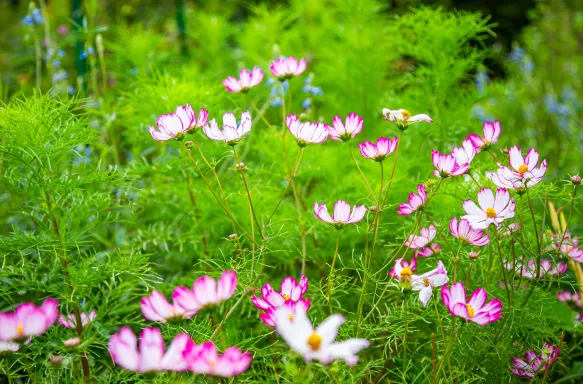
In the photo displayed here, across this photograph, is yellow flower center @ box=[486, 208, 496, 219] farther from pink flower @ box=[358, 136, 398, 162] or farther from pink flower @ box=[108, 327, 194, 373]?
pink flower @ box=[108, 327, 194, 373]

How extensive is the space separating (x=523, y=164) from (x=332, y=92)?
1187 millimetres

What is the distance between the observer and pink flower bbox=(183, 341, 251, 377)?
541mm

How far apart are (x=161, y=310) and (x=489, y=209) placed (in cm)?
50

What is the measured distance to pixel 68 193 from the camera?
956 mm

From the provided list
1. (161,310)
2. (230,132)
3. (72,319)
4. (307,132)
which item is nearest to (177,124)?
(230,132)

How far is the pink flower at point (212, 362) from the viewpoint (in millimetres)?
541

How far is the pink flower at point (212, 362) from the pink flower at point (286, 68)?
0.58 metres

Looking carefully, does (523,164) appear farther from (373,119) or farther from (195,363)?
(373,119)

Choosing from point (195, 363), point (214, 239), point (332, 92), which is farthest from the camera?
point (332, 92)

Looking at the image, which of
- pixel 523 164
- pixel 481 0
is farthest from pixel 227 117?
pixel 481 0

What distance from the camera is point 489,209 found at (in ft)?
2.62

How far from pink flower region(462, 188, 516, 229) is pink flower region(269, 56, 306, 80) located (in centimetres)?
42

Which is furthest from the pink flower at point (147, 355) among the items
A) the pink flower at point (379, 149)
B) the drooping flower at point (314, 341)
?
the pink flower at point (379, 149)

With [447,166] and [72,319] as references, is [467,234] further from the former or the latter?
[72,319]
